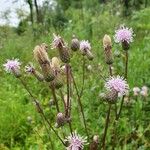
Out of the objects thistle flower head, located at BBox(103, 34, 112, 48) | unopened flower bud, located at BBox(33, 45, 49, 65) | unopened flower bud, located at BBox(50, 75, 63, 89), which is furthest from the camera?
thistle flower head, located at BBox(103, 34, 112, 48)

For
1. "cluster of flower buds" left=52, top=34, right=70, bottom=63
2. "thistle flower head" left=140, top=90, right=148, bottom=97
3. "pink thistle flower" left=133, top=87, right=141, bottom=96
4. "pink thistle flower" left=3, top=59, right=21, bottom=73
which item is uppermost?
"pink thistle flower" left=133, top=87, right=141, bottom=96

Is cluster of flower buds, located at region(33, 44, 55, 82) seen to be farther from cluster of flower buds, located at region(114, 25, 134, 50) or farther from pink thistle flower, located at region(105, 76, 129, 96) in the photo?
cluster of flower buds, located at region(114, 25, 134, 50)

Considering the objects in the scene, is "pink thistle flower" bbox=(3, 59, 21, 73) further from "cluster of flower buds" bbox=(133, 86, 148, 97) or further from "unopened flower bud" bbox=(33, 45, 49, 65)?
"cluster of flower buds" bbox=(133, 86, 148, 97)

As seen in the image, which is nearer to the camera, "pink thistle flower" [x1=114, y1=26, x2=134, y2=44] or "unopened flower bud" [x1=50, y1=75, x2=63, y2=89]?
"unopened flower bud" [x1=50, y1=75, x2=63, y2=89]

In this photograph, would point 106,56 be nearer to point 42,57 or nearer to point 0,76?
point 42,57

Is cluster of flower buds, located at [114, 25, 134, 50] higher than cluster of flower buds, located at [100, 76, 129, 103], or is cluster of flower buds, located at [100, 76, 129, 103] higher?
cluster of flower buds, located at [114, 25, 134, 50]

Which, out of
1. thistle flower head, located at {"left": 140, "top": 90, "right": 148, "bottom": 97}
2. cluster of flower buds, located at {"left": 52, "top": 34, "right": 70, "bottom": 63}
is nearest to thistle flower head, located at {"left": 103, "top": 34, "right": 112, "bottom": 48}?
cluster of flower buds, located at {"left": 52, "top": 34, "right": 70, "bottom": 63}

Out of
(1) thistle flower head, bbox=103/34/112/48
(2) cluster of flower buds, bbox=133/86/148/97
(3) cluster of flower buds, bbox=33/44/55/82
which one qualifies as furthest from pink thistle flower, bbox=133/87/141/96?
(3) cluster of flower buds, bbox=33/44/55/82

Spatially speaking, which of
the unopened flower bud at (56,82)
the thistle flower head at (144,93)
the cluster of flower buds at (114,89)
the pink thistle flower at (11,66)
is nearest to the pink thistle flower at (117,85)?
the cluster of flower buds at (114,89)

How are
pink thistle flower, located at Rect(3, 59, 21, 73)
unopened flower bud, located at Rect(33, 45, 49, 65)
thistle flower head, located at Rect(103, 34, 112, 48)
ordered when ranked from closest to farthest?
unopened flower bud, located at Rect(33, 45, 49, 65) < thistle flower head, located at Rect(103, 34, 112, 48) < pink thistle flower, located at Rect(3, 59, 21, 73)

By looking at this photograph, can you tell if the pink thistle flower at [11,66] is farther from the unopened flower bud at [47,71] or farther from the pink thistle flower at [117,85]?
the pink thistle flower at [117,85]
